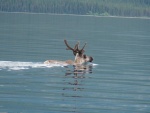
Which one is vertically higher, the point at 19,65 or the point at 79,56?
the point at 79,56

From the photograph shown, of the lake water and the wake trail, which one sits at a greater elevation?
the wake trail

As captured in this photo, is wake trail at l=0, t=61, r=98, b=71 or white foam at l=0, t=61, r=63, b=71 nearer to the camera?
wake trail at l=0, t=61, r=98, b=71

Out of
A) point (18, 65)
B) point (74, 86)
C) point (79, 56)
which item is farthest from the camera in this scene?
point (79, 56)

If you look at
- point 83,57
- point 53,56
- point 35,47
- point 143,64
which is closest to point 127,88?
point 83,57

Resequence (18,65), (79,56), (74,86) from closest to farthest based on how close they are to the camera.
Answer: (74,86)
(18,65)
(79,56)

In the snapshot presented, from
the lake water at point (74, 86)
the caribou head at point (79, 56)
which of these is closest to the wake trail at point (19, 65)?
the lake water at point (74, 86)

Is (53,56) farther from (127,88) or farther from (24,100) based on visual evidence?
(24,100)

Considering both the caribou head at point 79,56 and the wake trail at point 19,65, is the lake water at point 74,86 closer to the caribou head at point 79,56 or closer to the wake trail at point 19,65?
the wake trail at point 19,65

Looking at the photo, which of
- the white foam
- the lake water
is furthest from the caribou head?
the white foam

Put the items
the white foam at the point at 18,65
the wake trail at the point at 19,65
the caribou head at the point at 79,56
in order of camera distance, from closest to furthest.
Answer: the wake trail at the point at 19,65 < the white foam at the point at 18,65 < the caribou head at the point at 79,56

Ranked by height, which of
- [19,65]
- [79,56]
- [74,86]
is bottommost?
[74,86]

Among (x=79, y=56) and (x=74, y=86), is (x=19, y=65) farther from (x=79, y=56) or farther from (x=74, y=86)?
(x=74, y=86)

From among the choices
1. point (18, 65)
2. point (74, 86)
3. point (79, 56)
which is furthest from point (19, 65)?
point (74, 86)

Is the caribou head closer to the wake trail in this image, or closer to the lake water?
the lake water
